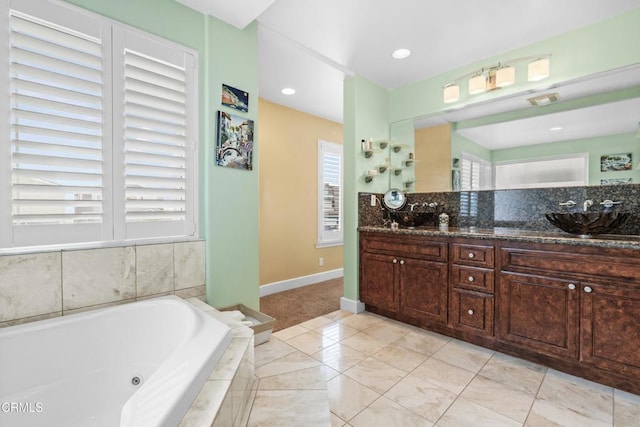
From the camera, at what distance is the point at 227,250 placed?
222 centimetres

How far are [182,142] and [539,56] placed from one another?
2.91 meters

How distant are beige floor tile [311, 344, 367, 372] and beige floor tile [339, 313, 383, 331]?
0.44m

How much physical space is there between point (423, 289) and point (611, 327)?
119 cm

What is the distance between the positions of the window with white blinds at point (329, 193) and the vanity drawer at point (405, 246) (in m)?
1.54

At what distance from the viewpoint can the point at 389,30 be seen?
93.7 inches

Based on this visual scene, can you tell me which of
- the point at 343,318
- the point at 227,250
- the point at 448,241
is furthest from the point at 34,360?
the point at 448,241

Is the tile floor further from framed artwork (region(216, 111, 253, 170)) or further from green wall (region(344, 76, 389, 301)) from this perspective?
framed artwork (region(216, 111, 253, 170))

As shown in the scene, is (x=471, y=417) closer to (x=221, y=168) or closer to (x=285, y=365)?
(x=285, y=365)

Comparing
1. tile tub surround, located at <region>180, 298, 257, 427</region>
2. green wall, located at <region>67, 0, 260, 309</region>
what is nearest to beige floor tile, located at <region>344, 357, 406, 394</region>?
tile tub surround, located at <region>180, 298, 257, 427</region>

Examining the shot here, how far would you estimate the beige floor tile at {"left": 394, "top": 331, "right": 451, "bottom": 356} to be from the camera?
2332 millimetres

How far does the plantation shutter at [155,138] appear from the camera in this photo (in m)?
1.81

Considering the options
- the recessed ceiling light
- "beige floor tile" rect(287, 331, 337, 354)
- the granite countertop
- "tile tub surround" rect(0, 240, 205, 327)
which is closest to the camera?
"tile tub surround" rect(0, 240, 205, 327)

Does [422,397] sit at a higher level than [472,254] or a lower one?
lower

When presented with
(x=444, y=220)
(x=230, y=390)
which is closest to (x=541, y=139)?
(x=444, y=220)
